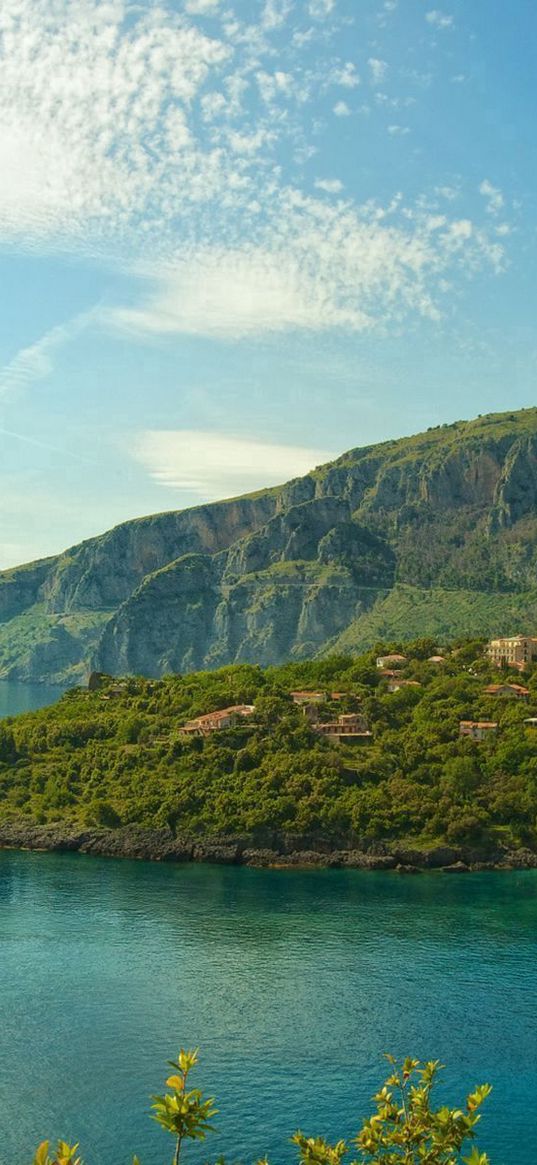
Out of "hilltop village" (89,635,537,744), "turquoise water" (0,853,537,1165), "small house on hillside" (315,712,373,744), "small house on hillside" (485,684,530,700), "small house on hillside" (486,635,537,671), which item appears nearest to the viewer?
"turquoise water" (0,853,537,1165)

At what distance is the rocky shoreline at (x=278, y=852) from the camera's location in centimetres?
8438

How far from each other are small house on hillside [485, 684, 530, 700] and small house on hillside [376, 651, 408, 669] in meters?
16.7

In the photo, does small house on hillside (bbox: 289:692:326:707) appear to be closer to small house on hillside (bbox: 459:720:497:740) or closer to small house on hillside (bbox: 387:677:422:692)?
small house on hillside (bbox: 387:677:422:692)

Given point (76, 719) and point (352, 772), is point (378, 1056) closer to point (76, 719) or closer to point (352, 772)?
point (352, 772)

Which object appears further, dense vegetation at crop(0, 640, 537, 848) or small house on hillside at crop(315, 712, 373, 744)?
small house on hillside at crop(315, 712, 373, 744)

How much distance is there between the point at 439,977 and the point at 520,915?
14185 millimetres

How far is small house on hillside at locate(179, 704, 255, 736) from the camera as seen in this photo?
4183 inches

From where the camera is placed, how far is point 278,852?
8644 cm

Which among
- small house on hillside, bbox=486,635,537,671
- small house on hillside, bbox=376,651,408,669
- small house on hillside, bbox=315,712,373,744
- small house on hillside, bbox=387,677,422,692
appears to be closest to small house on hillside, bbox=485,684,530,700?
small house on hillside, bbox=387,677,422,692

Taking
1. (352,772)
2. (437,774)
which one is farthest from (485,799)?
(352,772)

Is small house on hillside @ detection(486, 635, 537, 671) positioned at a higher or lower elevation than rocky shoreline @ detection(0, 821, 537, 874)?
higher

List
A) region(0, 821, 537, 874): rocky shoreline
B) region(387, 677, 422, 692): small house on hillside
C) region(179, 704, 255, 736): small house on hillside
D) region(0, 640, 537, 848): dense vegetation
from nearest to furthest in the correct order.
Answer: region(0, 821, 537, 874): rocky shoreline → region(0, 640, 537, 848): dense vegetation → region(179, 704, 255, 736): small house on hillside → region(387, 677, 422, 692): small house on hillside

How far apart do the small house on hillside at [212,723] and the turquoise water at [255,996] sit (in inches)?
925

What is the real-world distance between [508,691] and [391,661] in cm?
2079
